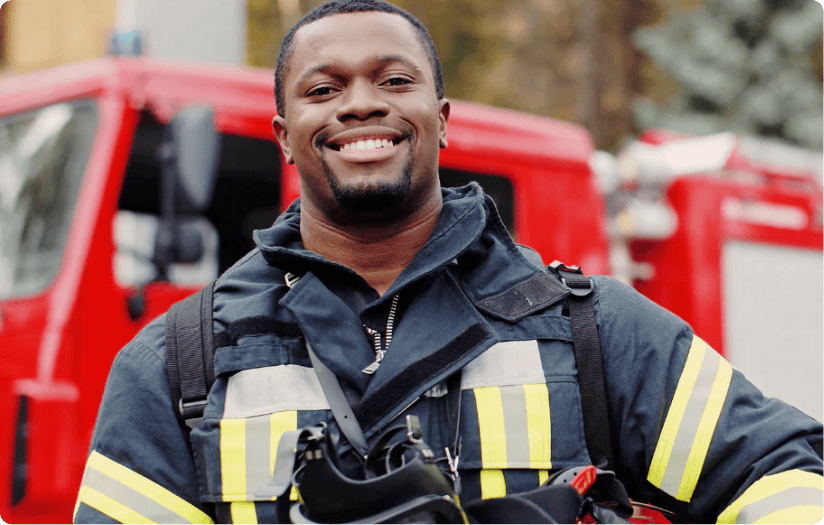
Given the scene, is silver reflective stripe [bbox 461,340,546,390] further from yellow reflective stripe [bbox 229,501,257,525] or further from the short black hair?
the short black hair

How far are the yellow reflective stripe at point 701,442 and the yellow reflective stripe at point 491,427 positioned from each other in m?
0.32

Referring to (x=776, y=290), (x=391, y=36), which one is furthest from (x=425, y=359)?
(x=776, y=290)

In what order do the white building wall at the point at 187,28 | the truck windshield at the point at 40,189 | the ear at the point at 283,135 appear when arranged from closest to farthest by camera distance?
the ear at the point at 283,135, the truck windshield at the point at 40,189, the white building wall at the point at 187,28

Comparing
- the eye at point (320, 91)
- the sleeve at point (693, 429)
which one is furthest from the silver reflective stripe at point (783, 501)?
the eye at point (320, 91)

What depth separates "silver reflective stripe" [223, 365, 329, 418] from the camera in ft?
5.22

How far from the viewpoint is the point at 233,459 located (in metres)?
1.57

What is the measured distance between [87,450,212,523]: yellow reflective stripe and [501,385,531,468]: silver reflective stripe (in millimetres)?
541

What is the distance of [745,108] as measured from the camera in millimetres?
11328

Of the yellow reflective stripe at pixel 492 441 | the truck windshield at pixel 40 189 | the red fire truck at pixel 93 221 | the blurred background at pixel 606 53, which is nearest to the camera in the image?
the yellow reflective stripe at pixel 492 441

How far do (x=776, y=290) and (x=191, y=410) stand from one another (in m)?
4.12

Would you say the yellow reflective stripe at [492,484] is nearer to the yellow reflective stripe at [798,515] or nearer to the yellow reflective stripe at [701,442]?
the yellow reflective stripe at [701,442]

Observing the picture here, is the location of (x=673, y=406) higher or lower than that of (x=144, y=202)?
lower

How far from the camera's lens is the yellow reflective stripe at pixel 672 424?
5.21 feet

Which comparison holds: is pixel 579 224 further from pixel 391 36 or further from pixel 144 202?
pixel 391 36
